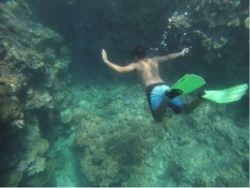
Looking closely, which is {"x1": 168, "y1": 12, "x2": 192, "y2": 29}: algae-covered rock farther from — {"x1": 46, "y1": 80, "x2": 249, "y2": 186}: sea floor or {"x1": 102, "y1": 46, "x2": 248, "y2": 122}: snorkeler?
{"x1": 46, "y1": 80, "x2": 249, "y2": 186}: sea floor

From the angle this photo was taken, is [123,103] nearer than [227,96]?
No

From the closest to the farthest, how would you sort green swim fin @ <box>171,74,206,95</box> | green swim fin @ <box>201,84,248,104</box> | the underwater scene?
green swim fin @ <box>171,74,206,95</box>, green swim fin @ <box>201,84,248,104</box>, the underwater scene

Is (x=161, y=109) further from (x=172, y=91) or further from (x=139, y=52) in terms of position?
(x=139, y=52)

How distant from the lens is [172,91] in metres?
5.36

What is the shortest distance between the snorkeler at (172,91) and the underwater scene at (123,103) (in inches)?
57.3

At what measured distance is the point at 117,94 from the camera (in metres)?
10.6

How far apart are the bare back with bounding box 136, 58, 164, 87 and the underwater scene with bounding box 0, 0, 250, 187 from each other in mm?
1415

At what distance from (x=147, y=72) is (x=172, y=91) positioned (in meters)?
1.41

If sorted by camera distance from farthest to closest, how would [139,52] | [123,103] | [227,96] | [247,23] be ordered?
[123,103]
[247,23]
[139,52]
[227,96]

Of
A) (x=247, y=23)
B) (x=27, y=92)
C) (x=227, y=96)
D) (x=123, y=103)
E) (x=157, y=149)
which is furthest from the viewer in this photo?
(x=123, y=103)

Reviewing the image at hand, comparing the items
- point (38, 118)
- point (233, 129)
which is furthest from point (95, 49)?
point (233, 129)

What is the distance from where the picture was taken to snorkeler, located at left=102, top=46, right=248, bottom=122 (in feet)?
17.6

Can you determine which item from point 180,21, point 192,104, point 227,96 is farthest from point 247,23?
point 192,104

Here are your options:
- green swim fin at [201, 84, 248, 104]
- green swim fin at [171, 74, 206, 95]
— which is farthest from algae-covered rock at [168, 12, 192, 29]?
green swim fin at [171, 74, 206, 95]
